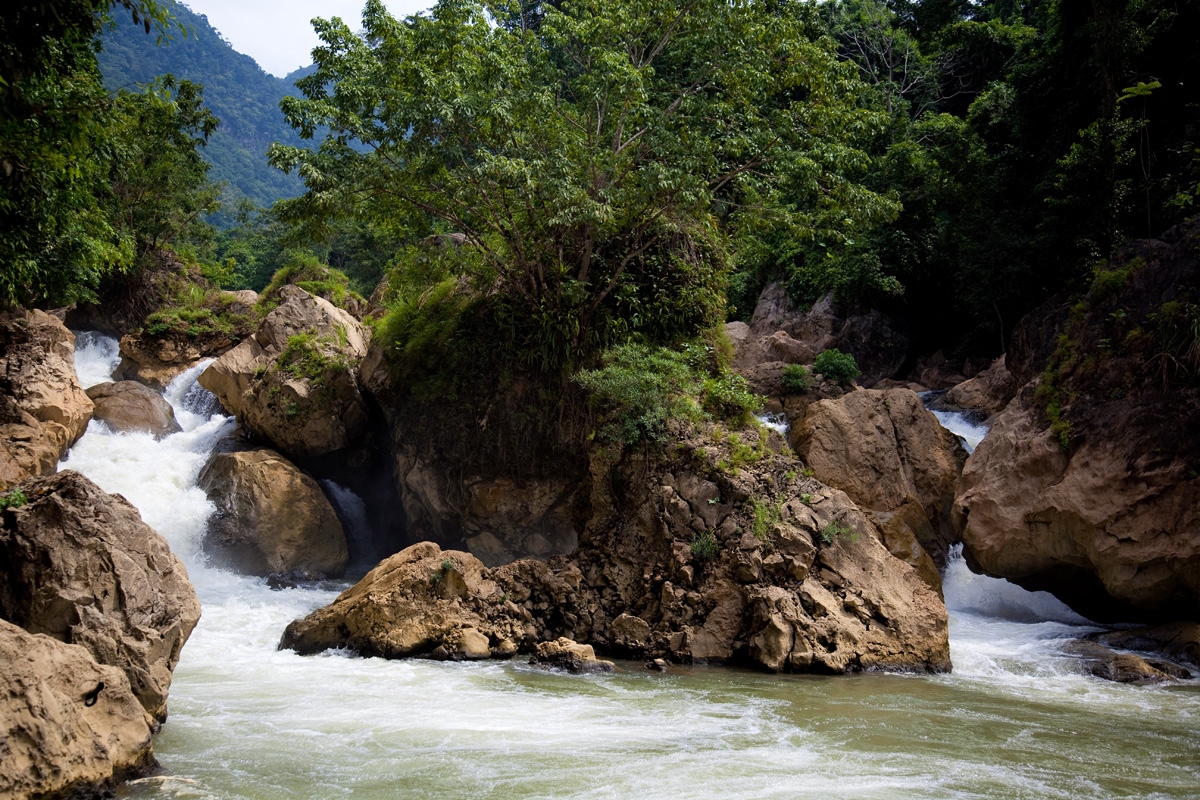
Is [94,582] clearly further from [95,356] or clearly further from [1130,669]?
[95,356]

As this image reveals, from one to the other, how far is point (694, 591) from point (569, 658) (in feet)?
6.47

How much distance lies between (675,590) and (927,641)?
3235 mm

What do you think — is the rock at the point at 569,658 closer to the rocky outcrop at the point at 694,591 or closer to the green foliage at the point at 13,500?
the rocky outcrop at the point at 694,591

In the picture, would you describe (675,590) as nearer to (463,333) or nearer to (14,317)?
(463,333)

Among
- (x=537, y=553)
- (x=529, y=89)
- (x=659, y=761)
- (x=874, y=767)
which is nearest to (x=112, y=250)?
(x=529, y=89)

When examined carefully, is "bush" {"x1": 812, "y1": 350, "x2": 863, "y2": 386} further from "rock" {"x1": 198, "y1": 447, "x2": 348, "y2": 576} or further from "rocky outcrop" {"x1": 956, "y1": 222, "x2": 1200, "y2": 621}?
"rock" {"x1": 198, "y1": 447, "x2": 348, "y2": 576}

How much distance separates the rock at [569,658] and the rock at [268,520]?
292 inches

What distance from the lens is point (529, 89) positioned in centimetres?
1438

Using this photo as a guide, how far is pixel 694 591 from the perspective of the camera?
37.0 ft

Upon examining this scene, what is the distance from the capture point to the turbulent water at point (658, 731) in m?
6.22

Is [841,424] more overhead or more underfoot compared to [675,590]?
more overhead

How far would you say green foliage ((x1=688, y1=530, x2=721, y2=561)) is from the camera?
1142cm

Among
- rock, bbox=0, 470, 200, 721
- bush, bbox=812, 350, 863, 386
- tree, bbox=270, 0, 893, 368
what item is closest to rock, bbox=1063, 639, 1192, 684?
tree, bbox=270, 0, 893, 368

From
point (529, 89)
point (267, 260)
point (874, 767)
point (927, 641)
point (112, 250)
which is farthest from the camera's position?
point (267, 260)
